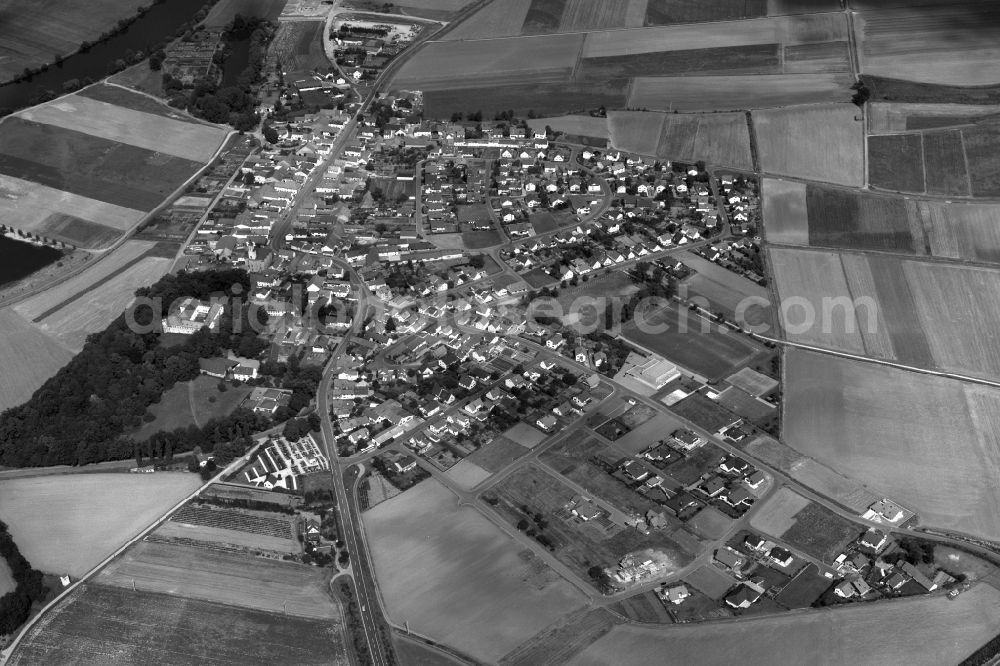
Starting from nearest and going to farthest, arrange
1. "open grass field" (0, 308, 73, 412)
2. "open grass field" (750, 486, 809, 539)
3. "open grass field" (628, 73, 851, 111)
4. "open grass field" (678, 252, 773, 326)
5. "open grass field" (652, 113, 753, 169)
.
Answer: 1. "open grass field" (750, 486, 809, 539)
2. "open grass field" (0, 308, 73, 412)
3. "open grass field" (678, 252, 773, 326)
4. "open grass field" (652, 113, 753, 169)
5. "open grass field" (628, 73, 851, 111)

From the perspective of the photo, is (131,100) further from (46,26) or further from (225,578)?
(225,578)

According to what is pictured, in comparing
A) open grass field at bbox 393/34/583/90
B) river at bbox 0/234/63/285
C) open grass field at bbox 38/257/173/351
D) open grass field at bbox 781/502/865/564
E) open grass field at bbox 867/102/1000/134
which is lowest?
open grass field at bbox 781/502/865/564

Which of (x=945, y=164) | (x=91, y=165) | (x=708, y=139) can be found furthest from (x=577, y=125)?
(x=91, y=165)

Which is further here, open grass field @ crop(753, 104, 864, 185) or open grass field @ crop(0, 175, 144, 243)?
open grass field @ crop(753, 104, 864, 185)

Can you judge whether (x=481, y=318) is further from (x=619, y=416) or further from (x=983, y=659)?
(x=983, y=659)

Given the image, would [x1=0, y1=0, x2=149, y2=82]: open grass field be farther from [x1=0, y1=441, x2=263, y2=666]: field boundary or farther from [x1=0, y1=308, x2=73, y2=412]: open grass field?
[x1=0, y1=441, x2=263, y2=666]: field boundary

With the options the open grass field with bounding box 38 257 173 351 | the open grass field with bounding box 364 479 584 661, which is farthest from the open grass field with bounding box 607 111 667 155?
the open grass field with bounding box 364 479 584 661
